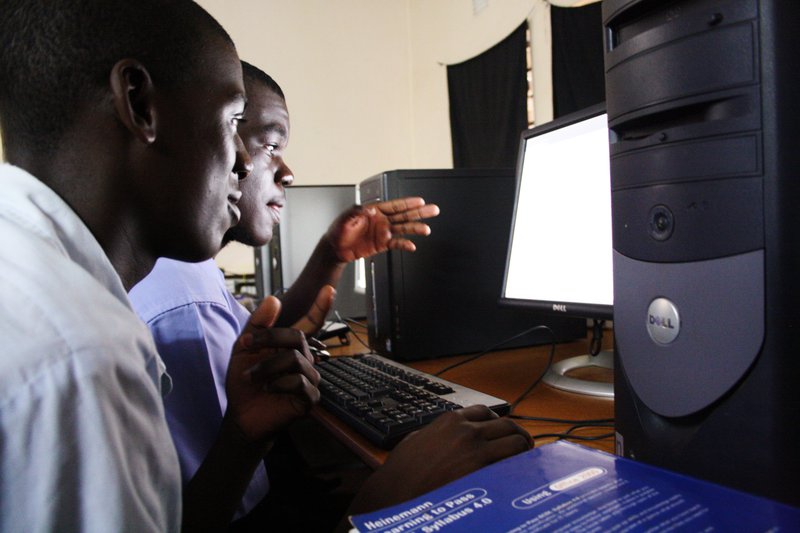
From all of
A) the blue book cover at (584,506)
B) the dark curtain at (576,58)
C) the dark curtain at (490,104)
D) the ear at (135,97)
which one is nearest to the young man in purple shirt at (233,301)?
the ear at (135,97)

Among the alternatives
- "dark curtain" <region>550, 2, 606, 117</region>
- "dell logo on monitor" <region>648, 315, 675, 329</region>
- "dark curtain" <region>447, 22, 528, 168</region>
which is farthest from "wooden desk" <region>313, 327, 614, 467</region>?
"dark curtain" <region>447, 22, 528, 168</region>

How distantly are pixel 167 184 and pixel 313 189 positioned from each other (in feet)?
4.17

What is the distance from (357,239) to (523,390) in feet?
1.65

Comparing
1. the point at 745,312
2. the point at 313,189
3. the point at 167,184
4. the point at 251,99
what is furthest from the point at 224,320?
the point at 313,189

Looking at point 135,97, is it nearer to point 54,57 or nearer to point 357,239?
point 54,57

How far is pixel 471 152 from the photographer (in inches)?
146

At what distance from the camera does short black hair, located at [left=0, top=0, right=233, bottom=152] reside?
0.55 m

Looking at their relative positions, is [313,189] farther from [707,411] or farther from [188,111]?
[707,411]

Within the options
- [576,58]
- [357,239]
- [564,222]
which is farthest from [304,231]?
[576,58]

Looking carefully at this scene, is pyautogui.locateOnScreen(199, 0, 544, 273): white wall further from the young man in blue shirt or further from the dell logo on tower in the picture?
the dell logo on tower

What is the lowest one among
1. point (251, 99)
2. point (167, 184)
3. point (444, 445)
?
point (444, 445)

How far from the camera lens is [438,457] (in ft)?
1.67

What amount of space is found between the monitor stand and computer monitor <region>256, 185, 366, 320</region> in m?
0.93

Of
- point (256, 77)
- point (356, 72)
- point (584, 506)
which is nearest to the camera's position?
point (584, 506)
